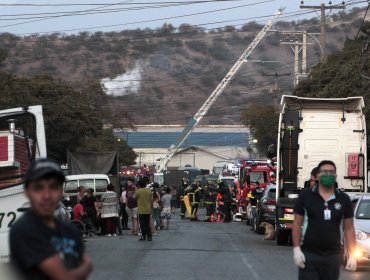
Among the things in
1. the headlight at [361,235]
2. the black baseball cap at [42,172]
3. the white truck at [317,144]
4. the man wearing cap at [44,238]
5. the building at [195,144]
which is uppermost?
the black baseball cap at [42,172]

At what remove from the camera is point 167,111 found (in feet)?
596

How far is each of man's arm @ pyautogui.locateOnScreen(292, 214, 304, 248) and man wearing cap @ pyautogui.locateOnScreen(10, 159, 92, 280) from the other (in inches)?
157

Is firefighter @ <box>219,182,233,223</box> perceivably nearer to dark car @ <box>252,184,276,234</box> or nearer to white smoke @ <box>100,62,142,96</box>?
dark car @ <box>252,184,276,234</box>

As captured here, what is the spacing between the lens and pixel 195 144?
433 ft

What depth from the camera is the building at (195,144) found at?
129 metres

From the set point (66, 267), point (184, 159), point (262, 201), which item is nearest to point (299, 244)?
point (66, 267)

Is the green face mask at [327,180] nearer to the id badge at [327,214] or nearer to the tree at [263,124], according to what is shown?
the id badge at [327,214]

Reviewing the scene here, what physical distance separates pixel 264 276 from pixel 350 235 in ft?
25.7

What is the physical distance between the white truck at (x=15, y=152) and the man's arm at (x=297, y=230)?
5.65m

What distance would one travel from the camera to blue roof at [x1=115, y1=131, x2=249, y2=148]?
132 metres

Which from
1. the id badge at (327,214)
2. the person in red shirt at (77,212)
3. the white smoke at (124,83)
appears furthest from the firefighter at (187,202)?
the white smoke at (124,83)

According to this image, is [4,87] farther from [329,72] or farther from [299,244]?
[299,244]

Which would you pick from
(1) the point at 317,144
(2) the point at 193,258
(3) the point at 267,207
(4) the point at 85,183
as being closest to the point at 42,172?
(2) the point at 193,258

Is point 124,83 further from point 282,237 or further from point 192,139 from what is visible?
point 282,237
